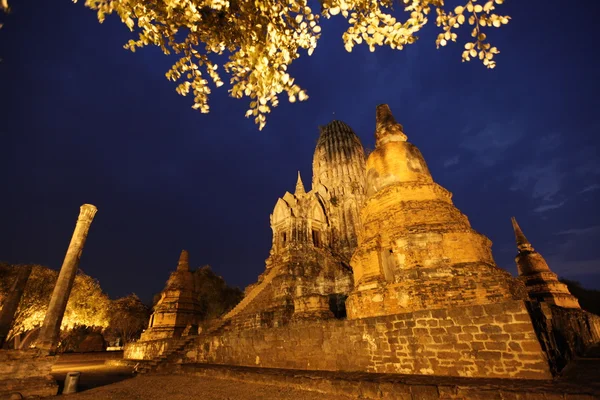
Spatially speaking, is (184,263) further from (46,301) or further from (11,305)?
(11,305)

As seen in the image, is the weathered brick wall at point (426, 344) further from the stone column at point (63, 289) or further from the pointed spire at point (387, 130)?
the stone column at point (63, 289)

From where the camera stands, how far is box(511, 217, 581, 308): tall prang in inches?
606

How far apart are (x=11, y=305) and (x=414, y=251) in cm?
1441

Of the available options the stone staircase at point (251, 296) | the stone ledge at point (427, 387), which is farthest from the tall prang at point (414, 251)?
the stone staircase at point (251, 296)

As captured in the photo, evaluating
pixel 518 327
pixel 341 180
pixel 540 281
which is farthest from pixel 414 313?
pixel 341 180

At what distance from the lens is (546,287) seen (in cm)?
1566

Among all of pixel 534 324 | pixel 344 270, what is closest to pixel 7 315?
pixel 534 324

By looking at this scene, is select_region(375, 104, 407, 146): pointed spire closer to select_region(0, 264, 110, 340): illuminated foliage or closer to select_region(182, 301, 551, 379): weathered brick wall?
select_region(182, 301, 551, 379): weathered brick wall

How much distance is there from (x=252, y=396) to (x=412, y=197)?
753 centimetres

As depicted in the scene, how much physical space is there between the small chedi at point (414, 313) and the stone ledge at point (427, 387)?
0.48 m

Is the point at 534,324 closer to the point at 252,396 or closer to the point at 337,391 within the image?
the point at 337,391

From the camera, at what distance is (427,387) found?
4.95 metres

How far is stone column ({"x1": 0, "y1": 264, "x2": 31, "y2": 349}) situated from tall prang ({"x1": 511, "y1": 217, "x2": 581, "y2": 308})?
23184mm

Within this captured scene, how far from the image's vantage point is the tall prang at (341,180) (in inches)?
1355
